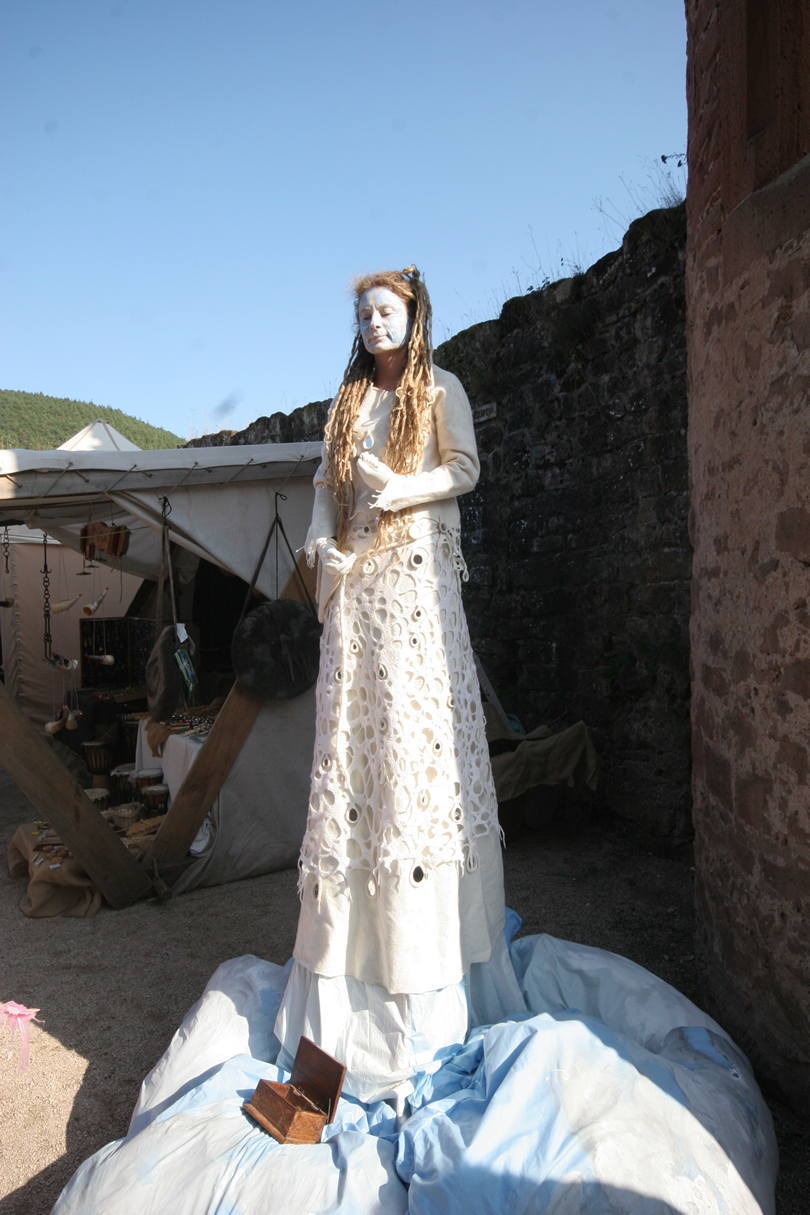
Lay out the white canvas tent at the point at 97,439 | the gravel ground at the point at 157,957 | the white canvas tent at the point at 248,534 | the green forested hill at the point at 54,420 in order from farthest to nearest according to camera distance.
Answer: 1. the green forested hill at the point at 54,420
2. the white canvas tent at the point at 97,439
3. the white canvas tent at the point at 248,534
4. the gravel ground at the point at 157,957

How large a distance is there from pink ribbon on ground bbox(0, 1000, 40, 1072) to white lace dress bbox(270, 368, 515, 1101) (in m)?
1.13

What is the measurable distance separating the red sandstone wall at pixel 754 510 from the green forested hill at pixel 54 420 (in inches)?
796

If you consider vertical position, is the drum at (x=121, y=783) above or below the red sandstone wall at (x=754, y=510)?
below

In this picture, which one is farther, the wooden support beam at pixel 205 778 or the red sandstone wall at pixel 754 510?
the wooden support beam at pixel 205 778

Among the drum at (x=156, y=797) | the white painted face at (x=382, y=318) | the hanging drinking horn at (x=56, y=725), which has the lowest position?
the drum at (x=156, y=797)

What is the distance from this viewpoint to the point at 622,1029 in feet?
8.41

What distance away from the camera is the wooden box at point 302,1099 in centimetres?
214

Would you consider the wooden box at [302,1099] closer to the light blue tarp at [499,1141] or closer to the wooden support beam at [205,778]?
the light blue tarp at [499,1141]

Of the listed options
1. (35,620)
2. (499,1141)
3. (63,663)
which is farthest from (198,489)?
(35,620)

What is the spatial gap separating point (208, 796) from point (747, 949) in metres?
2.93

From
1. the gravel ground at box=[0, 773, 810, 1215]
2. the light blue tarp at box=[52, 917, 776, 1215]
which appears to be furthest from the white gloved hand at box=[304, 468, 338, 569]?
the gravel ground at box=[0, 773, 810, 1215]

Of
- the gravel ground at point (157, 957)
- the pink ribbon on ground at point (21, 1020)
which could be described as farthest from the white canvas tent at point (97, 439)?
the pink ribbon on ground at point (21, 1020)

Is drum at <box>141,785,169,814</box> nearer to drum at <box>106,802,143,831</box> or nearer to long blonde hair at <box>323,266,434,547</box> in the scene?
drum at <box>106,802,143,831</box>

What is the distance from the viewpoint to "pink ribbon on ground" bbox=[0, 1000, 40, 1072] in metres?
2.99
